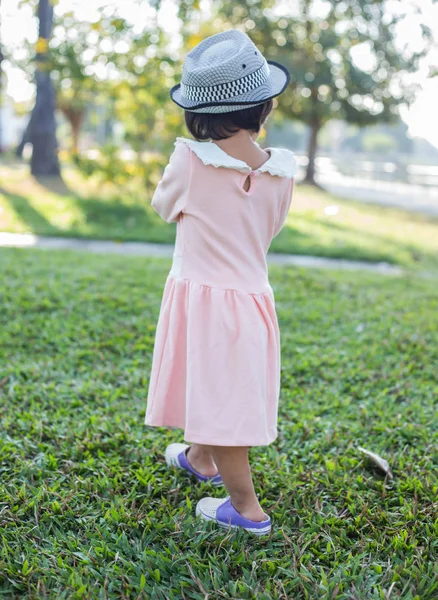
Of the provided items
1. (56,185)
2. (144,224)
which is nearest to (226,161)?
(144,224)

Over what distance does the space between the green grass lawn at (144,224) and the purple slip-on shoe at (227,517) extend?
5.78m

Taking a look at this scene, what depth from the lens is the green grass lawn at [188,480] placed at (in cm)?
190

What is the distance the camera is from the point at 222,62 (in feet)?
6.17

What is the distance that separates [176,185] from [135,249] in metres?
5.63

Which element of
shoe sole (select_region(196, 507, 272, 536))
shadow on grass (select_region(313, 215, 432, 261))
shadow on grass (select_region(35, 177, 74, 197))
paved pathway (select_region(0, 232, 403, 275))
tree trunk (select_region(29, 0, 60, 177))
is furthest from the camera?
tree trunk (select_region(29, 0, 60, 177))

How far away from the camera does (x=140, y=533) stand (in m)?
2.09

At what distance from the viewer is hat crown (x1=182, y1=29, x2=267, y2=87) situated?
1874 millimetres

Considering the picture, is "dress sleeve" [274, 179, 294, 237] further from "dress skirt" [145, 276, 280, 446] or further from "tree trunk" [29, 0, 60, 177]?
"tree trunk" [29, 0, 60, 177]

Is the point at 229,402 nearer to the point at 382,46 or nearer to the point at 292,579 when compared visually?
the point at 292,579

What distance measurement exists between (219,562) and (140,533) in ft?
0.93

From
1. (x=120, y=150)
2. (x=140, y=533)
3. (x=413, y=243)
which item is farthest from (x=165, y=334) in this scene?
(x=120, y=150)

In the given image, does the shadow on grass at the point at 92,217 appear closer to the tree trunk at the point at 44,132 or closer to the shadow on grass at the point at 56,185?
the shadow on grass at the point at 56,185

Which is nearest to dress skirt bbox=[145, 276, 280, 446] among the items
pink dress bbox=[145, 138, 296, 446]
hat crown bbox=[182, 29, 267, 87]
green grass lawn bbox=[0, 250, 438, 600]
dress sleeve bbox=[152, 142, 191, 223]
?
pink dress bbox=[145, 138, 296, 446]

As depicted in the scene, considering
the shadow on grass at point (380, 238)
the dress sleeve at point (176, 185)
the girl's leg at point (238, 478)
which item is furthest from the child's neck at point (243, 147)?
the shadow on grass at point (380, 238)
